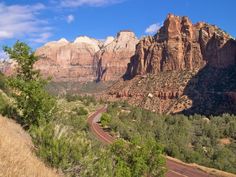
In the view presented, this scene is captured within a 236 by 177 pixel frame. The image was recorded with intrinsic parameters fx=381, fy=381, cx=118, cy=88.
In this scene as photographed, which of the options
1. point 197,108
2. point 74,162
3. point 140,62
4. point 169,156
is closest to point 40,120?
point 74,162

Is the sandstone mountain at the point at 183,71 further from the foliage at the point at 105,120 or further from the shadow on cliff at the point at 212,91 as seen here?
the foliage at the point at 105,120

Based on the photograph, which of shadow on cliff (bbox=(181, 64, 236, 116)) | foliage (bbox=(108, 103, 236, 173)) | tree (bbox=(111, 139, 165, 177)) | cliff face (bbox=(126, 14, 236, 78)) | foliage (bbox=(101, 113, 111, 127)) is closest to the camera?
tree (bbox=(111, 139, 165, 177))

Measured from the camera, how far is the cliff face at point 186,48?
129m

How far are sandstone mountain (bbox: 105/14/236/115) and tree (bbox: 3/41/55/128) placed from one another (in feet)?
269

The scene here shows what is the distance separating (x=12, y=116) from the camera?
18.5 meters

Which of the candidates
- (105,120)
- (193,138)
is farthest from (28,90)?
(105,120)

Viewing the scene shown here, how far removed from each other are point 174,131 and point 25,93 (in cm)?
3928

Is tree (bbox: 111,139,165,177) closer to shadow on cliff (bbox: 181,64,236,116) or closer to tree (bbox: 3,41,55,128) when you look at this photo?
tree (bbox: 3,41,55,128)

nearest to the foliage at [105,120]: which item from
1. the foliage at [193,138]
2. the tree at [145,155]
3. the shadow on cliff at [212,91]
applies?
the foliage at [193,138]

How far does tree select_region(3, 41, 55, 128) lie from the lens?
17953 mm

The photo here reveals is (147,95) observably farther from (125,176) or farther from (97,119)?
(125,176)

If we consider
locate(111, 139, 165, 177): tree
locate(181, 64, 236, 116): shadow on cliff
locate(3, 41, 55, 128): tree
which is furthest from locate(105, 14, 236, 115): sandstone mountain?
locate(3, 41, 55, 128): tree

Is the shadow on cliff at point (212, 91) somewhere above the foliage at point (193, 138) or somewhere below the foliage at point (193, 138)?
above

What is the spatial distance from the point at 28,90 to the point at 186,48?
415 ft
